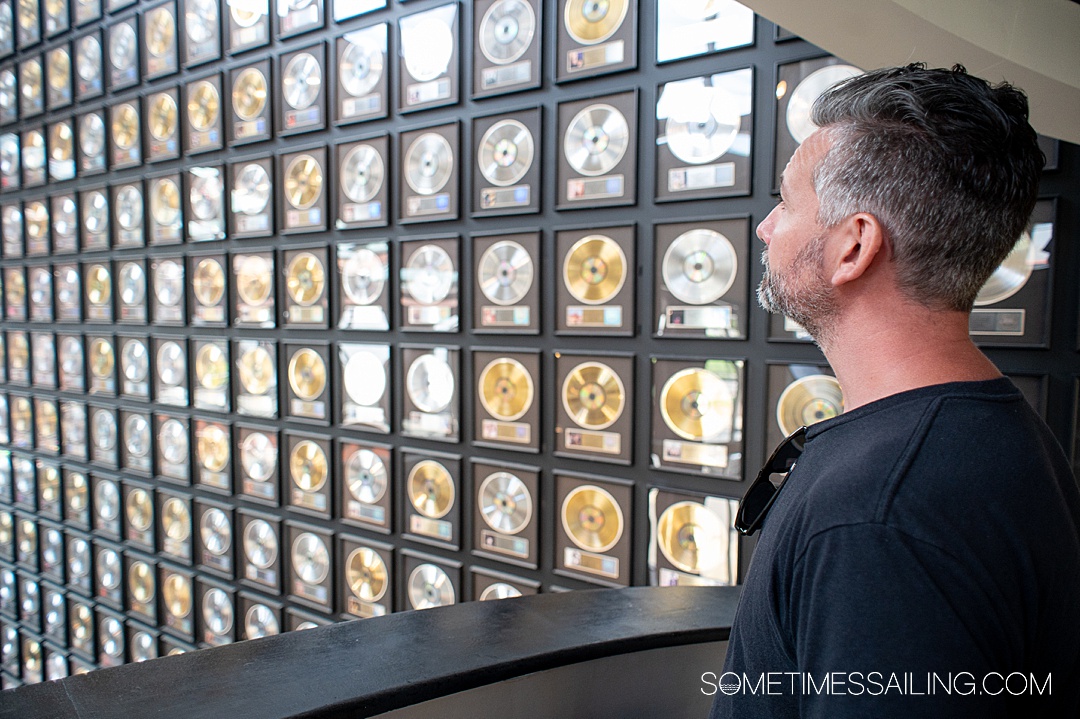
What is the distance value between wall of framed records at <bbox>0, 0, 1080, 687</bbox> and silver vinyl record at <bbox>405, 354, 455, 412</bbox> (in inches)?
0.7

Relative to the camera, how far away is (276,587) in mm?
3490

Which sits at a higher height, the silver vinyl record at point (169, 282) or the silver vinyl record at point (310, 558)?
the silver vinyl record at point (169, 282)

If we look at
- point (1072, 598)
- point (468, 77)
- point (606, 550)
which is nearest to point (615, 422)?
point (606, 550)

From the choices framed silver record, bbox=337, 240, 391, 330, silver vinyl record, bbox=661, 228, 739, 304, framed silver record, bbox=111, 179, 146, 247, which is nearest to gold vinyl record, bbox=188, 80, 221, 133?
framed silver record, bbox=111, 179, 146, 247

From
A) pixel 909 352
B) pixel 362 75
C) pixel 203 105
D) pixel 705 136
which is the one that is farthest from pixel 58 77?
pixel 909 352

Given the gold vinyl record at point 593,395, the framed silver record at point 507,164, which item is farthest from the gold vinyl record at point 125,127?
the gold vinyl record at point 593,395

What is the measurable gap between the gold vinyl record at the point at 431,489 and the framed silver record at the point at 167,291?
1.72 meters

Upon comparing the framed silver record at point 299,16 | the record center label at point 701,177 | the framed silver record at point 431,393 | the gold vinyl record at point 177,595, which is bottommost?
the gold vinyl record at point 177,595

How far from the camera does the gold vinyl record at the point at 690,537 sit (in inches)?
91.7

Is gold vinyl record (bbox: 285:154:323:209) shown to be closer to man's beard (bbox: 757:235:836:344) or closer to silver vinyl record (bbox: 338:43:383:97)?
silver vinyl record (bbox: 338:43:383:97)

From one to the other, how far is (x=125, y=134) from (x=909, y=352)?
4359 millimetres

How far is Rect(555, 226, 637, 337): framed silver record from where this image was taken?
2.41m

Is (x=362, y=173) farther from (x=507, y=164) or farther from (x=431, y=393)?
(x=431, y=393)

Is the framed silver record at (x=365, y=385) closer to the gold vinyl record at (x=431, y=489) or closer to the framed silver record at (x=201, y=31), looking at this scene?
the gold vinyl record at (x=431, y=489)
